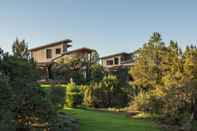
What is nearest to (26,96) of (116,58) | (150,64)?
(150,64)

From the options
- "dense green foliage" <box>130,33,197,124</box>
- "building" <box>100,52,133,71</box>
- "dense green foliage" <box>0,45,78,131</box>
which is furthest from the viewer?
"building" <box>100,52,133,71</box>

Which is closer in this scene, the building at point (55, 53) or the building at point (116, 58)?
the building at point (55, 53)

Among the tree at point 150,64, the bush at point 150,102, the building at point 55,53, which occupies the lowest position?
the bush at point 150,102

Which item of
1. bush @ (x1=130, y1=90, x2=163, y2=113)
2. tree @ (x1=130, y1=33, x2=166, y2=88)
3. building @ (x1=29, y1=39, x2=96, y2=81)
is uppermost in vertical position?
building @ (x1=29, y1=39, x2=96, y2=81)

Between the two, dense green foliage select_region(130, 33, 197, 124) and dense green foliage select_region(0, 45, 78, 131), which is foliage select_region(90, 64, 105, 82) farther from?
dense green foliage select_region(0, 45, 78, 131)

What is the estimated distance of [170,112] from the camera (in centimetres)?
2334

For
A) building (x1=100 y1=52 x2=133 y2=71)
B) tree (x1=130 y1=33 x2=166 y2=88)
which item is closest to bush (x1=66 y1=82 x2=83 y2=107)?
tree (x1=130 y1=33 x2=166 y2=88)

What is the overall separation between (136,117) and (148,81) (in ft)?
19.4

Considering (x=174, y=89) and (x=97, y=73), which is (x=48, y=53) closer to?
(x=97, y=73)

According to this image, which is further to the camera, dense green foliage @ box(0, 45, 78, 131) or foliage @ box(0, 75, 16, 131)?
dense green foliage @ box(0, 45, 78, 131)

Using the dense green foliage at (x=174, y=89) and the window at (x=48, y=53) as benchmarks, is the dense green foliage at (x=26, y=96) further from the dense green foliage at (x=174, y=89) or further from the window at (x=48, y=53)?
the window at (x=48, y=53)

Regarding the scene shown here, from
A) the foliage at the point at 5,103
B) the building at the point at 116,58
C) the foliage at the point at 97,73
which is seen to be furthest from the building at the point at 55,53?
the foliage at the point at 5,103

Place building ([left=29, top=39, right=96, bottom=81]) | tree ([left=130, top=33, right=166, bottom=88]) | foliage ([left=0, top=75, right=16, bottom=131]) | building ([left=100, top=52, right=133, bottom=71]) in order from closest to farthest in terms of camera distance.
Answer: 1. foliage ([left=0, top=75, right=16, bottom=131])
2. tree ([left=130, top=33, right=166, bottom=88])
3. building ([left=29, top=39, right=96, bottom=81])
4. building ([left=100, top=52, right=133, bottom=71])

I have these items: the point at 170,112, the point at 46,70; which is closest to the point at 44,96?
the point at 170,112
